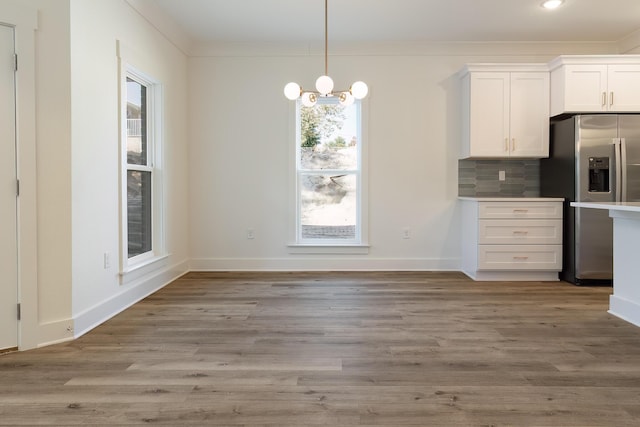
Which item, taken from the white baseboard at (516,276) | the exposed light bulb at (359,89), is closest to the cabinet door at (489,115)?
the white baseboard at (516,276)

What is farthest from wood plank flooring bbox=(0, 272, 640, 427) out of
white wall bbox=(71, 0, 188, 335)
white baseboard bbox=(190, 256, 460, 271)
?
white baseboard bbox=(190, 256, 460, 271)

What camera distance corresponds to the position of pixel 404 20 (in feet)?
13.9

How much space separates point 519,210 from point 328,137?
2253 millimetres

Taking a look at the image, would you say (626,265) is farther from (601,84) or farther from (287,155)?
(287,155)

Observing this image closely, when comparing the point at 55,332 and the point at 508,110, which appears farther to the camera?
the point at 508,110

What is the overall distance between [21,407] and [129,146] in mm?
2373

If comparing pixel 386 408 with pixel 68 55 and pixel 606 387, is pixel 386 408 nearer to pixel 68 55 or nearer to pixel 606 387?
pixel 606 387

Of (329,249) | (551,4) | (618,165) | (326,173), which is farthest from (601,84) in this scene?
(329,249)

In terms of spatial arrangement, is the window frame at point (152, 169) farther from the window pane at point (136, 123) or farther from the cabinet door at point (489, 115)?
the cabinet door at point (489, 115)

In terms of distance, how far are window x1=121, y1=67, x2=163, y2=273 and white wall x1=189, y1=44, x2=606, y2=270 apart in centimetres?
86

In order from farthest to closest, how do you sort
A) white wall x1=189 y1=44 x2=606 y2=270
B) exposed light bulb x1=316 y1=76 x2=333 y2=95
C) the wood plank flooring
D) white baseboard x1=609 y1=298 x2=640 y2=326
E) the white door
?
white wall x1=189 y1=44 x2=606 y2=270
exposed light bulb x1=316 y1=76 x2=333 y2=95
white baseboard x1=609 y1=298 x2=640 y2=326
the white door
the wood plank flooring

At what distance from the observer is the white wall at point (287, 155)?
195 inches

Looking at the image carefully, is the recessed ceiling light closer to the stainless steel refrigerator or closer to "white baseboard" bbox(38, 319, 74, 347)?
the stainless steel refrigerator

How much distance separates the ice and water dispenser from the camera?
417cm
